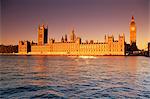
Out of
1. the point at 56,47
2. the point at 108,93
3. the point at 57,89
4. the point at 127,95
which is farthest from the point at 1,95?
the point at 56,47

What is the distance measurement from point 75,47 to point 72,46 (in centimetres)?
151

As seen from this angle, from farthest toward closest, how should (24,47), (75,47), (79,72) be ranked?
1. (24,47)
2. (75,47)
3. (79,72)

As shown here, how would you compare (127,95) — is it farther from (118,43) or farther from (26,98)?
(118,43)

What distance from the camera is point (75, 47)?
110062 mm

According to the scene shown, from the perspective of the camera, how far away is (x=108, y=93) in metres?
10.2

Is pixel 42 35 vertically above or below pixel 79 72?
above

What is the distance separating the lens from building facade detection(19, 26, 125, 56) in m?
104

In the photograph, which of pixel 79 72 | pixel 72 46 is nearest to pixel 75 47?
pixel 72 46

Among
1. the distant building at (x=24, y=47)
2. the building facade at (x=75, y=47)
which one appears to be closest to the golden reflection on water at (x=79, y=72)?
the building facade at (x=75, y=47)

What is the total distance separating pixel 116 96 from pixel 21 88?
4301mm

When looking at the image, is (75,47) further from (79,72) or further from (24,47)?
(79,72)

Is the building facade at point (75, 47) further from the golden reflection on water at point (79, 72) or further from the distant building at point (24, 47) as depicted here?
the golden reflection on water at point (79, 72)

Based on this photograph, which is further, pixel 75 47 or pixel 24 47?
pixel 24 47

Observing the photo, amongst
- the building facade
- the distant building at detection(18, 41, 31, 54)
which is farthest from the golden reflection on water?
the distant building at detection(18, 41, 31, 54)
